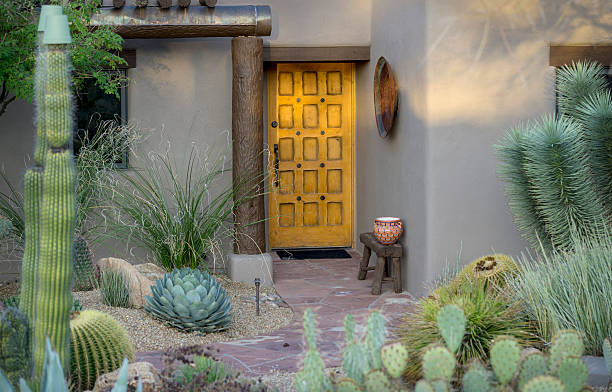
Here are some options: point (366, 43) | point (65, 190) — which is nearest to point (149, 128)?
point (366, 43)

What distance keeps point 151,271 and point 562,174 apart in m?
3.62

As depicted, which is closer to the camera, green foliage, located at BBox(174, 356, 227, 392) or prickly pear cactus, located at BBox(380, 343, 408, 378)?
prickly pear cactus, located at BBox(380, 343, 408, 378)

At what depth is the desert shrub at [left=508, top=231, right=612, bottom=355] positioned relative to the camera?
3.90 metres

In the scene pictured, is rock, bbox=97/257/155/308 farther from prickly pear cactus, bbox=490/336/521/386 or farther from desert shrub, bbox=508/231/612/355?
prickly pear cactus, bbox=490/336/521/386

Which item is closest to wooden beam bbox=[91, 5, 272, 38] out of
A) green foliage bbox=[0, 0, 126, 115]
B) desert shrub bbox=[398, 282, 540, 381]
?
green foliage bbox=[0, 0, 126, 115]

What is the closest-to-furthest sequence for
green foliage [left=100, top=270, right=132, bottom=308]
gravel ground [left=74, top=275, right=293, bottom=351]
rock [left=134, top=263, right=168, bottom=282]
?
1. gravel ground [left=74, top=275, right=293, bottom=351]
2. green foliage [left=100, top=270, right=132, bottom=308]
3. rock [left=134, top=263, right=168, bottom=282]

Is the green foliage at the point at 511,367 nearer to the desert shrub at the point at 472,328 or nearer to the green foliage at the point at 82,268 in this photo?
the desert shrub at the point at 472,328

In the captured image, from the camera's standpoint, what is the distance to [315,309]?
20.5 feet

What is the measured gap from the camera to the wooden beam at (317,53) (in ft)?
27.2

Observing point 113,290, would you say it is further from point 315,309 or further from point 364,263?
point 364,263

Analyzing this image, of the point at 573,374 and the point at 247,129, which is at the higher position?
the point at 247,129

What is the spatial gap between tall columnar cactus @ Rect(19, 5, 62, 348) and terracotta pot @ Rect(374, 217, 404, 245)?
14.1 feet

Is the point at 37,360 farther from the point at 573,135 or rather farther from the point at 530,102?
the point at 530,102

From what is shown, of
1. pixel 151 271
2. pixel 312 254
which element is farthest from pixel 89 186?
pixel 312 254
